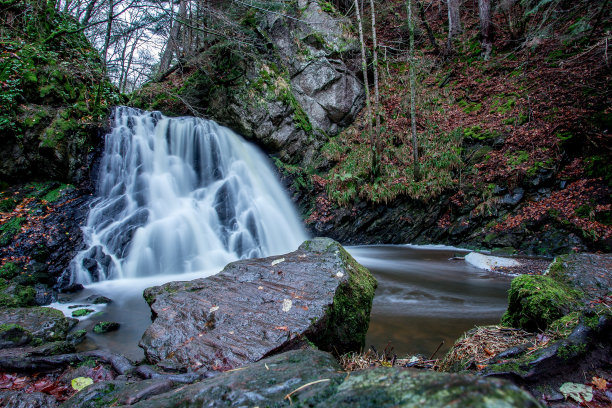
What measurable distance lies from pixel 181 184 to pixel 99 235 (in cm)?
303

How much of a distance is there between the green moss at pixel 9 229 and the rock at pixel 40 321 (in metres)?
2.79

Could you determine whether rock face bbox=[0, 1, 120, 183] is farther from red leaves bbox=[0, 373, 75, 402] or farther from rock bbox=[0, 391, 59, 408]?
rock bbox=[0, 391, 59, 408]

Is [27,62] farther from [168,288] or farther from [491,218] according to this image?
[491,218]

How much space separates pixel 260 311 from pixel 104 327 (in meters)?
2.99

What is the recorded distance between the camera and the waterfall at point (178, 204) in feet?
22.4

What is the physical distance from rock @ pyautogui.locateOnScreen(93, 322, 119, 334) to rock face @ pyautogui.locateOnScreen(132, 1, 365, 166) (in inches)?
339

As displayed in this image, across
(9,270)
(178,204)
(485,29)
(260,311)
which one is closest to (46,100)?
(178,204)

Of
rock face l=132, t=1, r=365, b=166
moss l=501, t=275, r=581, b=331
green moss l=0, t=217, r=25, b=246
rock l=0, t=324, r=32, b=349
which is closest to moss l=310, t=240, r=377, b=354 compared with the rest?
moss l=501, t=275, r=581, b=331

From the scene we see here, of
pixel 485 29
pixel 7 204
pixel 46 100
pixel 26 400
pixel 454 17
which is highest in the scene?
pixel 454 17

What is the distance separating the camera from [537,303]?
2.27 meters

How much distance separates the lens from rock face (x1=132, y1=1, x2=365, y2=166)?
1123 cm

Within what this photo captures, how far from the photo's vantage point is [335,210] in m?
10.2

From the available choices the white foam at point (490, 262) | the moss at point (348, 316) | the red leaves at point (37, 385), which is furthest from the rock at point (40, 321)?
the white foam at point (490, 262)

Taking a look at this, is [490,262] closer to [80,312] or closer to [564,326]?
[564,326]
